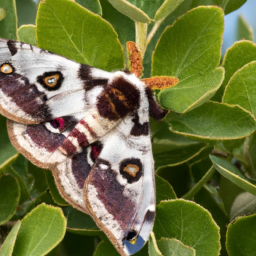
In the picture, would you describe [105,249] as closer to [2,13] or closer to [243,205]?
[243,205]

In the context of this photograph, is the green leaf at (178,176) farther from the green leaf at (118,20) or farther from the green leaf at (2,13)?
the green leaf at (2,13)

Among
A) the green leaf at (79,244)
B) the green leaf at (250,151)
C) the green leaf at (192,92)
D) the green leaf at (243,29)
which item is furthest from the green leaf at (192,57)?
the green leaf at (243,29)

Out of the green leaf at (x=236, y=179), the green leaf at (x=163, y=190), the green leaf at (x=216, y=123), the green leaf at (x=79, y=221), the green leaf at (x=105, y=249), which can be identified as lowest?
Answer: the green leaf at (x=79, y=221)

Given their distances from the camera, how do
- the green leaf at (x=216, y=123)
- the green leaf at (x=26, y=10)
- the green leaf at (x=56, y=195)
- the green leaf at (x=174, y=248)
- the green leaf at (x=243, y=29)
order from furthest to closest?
A: the green leaf at (x=243, y=29)
the green leaf at (x=26, y=10)
the green leaf at (x=56, y=195)
the green leaf at (x=216, y=123)
the green leaf at (x=174, y=248)

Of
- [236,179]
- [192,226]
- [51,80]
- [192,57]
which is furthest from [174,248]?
[51,80]

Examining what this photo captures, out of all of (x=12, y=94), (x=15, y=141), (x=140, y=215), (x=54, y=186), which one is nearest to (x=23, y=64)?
(x=12, y=94)

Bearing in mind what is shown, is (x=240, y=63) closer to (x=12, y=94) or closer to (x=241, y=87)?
(x=241, y=87)

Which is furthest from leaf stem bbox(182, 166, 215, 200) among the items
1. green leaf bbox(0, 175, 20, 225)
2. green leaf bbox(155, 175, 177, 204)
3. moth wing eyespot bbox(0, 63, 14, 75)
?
moth wing eyespot bbox(0, 63, 14, 75)
